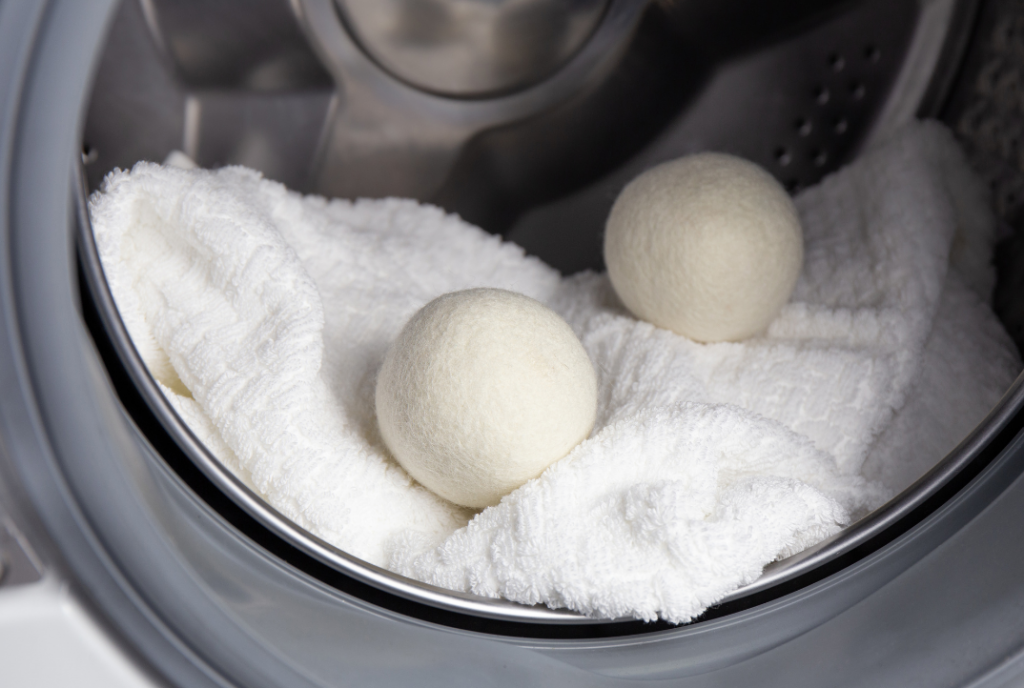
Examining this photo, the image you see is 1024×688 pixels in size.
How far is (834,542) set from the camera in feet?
1.58

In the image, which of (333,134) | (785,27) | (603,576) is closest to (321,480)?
(603,576)

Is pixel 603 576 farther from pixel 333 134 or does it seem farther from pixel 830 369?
pixel 333 134

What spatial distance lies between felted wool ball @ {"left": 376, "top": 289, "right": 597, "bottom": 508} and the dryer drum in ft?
0.26

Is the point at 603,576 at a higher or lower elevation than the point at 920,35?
lower

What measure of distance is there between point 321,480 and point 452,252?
0.90ft

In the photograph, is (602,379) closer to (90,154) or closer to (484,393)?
(484,393)

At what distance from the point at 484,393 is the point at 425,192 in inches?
16.7

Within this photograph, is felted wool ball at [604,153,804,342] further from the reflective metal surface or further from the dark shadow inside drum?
the reflective metal surface

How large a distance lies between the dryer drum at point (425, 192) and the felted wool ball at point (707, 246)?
0.16 metres

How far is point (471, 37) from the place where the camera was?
2.61ft

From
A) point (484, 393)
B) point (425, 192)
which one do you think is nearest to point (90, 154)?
point (425, 192)

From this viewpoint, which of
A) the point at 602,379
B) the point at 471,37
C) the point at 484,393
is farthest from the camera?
the point at 471,37

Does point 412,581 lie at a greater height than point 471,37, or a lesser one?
lesser

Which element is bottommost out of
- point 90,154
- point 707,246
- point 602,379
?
point 90,154
